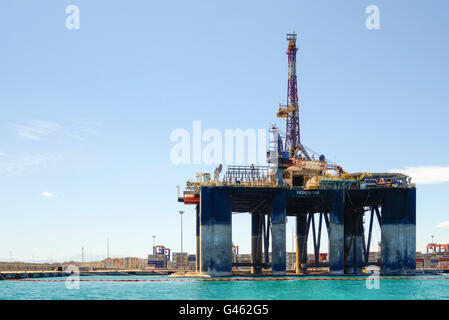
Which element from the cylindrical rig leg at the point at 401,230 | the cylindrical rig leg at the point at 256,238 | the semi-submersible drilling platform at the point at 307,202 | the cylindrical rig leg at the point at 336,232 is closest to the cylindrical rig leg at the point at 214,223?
the semi-submersible drilling platform at the point at 307,202

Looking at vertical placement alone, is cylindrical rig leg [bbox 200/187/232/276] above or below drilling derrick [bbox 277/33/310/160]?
below

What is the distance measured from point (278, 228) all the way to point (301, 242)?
87.5ft

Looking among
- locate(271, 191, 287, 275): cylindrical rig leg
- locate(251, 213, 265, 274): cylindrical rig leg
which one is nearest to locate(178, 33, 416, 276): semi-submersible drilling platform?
locate(271, 191, 287, 275): cylindrical rig leg

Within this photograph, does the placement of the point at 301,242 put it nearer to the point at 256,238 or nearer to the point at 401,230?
the point at 256,238

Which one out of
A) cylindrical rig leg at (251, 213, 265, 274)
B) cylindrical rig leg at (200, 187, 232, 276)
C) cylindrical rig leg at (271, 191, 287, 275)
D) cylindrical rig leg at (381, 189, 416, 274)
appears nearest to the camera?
cylindrical rig leg at (200, 187, 232, 276)

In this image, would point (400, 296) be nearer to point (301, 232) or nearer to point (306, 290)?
point (306, 290)

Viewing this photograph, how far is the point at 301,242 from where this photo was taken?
390ft

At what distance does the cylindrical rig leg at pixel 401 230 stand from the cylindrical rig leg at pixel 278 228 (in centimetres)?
1819

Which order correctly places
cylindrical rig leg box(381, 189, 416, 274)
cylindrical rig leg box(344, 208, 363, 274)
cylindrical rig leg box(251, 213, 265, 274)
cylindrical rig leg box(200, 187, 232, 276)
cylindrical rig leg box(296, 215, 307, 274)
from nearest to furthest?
cylindrical rig leg box(200, 187, 232, 276) → cylindrical rig leg box(381, 189, 416, 274) → cylindrical rig leg box(344, 208, 363, 274) → cylindrical rig leg box(296, 215, 307, 274) → cylindrical rig leg box(251, 213, 265, 274)

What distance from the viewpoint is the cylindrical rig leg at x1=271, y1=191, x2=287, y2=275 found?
93.7 m

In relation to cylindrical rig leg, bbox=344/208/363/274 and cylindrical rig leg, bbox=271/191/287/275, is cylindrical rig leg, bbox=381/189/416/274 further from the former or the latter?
cylindrical rig leg, bbox=271/191/287/275

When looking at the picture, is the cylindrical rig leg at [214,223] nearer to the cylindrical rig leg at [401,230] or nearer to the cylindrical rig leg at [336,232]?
the cylindrical rig leg at [336,232]

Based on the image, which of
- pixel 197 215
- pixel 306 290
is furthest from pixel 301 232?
pixel 306 290

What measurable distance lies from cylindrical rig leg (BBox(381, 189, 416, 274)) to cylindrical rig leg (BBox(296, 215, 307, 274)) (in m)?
23.3
